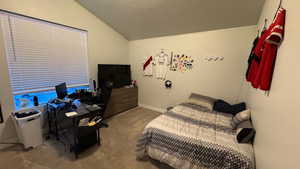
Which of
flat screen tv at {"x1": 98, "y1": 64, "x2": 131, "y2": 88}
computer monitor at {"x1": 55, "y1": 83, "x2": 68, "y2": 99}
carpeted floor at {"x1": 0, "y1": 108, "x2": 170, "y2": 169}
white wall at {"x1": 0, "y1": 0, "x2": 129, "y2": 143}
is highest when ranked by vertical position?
white wall at {"x1": 0, "y1": 0, "x2": 129, "y2": 143}

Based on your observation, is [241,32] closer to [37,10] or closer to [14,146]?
[37,10]

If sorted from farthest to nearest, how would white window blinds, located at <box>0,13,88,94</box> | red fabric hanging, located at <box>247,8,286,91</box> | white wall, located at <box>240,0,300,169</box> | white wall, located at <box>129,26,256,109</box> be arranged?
white wall, located at <box>129,26,256,109</box> < white window blinds, located at <box>0,13,88,94</box> < red fabric hanging, located at <box>247,8,286,91</box> < white wall, located at <box>240,0,300,169</box>

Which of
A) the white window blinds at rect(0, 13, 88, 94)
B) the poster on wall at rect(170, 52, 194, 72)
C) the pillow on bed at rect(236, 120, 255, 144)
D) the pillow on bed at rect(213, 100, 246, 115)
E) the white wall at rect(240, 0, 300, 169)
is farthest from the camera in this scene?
the poster on wall at rect(170, 52, 194, 72)

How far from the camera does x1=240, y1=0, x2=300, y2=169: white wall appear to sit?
676mm

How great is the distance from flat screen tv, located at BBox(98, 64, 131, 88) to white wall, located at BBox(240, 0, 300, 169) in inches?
123

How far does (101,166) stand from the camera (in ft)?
5.33

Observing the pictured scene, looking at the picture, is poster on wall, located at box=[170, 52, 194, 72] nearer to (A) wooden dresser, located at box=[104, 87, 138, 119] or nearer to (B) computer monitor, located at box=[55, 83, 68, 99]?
(A) wooden dresser, located at box=[104, 87, 138, 119]

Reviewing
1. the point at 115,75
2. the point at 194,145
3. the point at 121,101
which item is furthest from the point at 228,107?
the point at 115,75

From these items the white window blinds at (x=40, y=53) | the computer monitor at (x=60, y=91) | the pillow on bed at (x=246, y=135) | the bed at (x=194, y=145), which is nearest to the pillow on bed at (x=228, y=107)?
the bed at (x=194, y=145)

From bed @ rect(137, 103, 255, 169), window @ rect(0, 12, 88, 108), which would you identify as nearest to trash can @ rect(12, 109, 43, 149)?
window @ rect(0, 12, 88, 108)

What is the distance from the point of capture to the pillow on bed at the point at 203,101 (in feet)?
8.52

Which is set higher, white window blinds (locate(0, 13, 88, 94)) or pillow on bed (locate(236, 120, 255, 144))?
white window blinds (locate(0, 13, 88, 94))

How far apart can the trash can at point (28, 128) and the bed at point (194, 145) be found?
5.74ft

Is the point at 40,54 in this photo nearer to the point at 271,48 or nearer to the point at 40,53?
the point at 40,53
